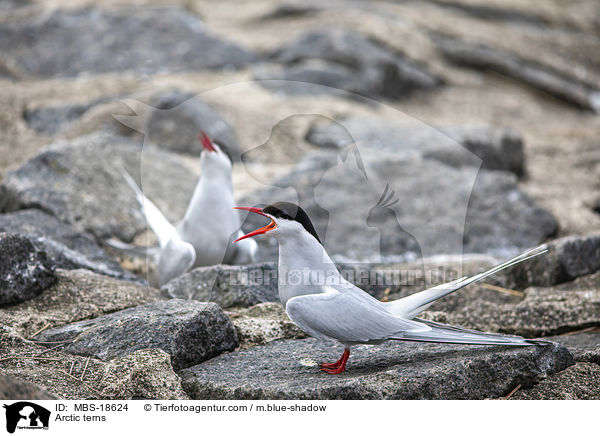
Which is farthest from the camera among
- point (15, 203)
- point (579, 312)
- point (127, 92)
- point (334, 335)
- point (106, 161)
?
point (127, 92)

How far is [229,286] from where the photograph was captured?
3.02m

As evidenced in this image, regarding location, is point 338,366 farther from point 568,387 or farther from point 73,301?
point 73,301

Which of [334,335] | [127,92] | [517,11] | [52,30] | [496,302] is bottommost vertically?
[496,302]

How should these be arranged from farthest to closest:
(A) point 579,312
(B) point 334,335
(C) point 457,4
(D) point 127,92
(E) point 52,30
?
1. (C) point 457,4
2. (E) point 52,30
3. (D) point 127,92
4. (A) point 579,312
5. (B) point 334,335

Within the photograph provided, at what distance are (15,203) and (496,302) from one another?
301 cm

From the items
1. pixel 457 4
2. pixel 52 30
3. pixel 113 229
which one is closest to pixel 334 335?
pixel 113 229

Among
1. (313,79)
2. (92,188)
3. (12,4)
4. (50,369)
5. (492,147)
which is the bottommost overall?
(50,369)

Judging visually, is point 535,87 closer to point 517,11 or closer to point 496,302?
point 517,11

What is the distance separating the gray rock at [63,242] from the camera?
11.1ft

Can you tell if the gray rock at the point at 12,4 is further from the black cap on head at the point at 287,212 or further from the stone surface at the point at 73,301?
the black cap on head at the point at 287,212

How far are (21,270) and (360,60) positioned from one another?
17.9 feet

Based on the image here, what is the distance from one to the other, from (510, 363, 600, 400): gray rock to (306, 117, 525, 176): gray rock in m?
3.32

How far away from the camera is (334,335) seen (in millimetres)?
2145

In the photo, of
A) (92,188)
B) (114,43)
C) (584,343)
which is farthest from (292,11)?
(584,343)
